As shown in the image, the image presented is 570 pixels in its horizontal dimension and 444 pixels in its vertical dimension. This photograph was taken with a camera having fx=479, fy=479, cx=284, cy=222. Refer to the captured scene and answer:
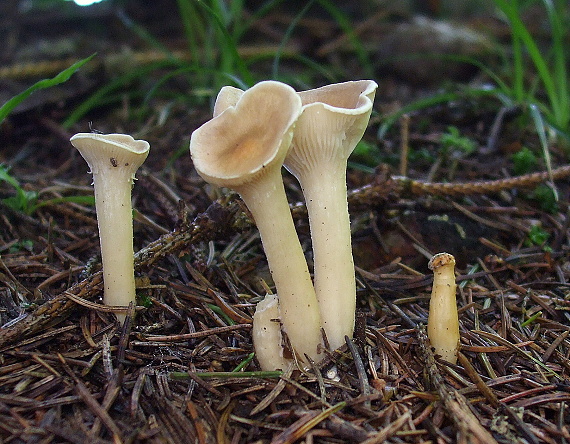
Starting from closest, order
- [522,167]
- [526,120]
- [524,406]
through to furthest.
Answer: [524,406] → [522,167] → [526,120]

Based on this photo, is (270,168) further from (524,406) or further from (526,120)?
(526,120)

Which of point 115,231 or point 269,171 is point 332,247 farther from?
point 115,231

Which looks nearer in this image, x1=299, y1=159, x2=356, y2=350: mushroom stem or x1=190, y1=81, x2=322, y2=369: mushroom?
x1=190, y1=81, x2=322, y2=369: mushroom

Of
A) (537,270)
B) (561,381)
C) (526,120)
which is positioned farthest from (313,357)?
(526,120)

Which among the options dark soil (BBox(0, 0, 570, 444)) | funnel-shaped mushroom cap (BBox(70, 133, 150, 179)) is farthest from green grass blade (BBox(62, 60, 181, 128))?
funnel-shaped mushroom cap (BBox(70, 133, 150, 179))

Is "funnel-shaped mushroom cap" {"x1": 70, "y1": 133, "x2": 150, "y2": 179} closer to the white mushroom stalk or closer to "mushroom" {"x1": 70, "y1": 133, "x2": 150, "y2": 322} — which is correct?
"mushroom" {"x1": 70, "y1": 133, "x2": 150, "y2": 322}

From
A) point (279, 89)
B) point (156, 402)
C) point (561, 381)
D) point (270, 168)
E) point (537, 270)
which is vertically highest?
point (279, 89)

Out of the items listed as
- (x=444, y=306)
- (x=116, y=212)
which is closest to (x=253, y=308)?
(x=116, y=212)

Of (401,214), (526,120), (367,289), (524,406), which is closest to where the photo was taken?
(524,406)
